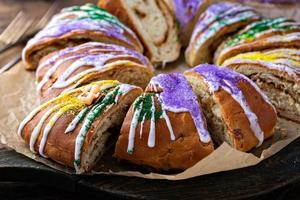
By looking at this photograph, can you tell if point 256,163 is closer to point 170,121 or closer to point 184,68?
point 170,121

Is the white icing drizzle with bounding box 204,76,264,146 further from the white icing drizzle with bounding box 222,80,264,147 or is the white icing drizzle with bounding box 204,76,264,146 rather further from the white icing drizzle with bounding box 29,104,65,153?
the white icing drizzle with bounding box 29,104,65,153

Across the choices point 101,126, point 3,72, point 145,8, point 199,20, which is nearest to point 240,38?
point 199,20

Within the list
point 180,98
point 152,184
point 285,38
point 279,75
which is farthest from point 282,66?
point 152,184

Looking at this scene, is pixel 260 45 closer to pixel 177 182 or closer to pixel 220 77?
pixel 220 77

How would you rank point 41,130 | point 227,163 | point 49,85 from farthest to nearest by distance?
point 49,85 < point 41,130 < point 227,163

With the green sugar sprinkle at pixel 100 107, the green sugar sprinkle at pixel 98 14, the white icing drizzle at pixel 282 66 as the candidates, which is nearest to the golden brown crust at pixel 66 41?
the green sugar sprinkle at pixel 98 14

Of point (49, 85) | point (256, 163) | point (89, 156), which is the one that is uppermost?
point (49, 85)

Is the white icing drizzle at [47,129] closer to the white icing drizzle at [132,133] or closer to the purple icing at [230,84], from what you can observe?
the white icing drizzle at [132,133]
